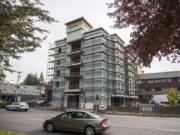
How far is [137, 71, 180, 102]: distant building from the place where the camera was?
5903cm

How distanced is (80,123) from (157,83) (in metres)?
55.0

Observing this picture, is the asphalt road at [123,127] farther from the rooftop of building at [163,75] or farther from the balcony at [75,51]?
the rooftop of building at [163,75]

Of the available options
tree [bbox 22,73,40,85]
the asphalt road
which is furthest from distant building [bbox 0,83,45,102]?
the asphalt road

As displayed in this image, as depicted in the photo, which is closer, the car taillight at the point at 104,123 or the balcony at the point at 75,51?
the car taillight at the point at 104,123

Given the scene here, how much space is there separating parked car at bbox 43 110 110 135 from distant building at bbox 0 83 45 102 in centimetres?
6093

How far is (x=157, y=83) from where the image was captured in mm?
62344

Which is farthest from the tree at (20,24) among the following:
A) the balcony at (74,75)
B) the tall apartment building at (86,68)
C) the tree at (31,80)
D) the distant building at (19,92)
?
the tree at (31,80)

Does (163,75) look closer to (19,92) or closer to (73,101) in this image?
(73,101)

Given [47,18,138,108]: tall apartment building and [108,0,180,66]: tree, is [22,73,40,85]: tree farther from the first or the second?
[108,0,180,66]: tree

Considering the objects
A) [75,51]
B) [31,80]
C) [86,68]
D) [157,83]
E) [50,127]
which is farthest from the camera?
[31,80]

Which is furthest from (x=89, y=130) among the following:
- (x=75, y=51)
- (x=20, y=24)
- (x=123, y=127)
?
(x=75, y=51)

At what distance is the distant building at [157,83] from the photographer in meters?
59.0

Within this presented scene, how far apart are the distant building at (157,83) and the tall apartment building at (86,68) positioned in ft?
51.6

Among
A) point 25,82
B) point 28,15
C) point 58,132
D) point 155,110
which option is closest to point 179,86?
point 155,110
